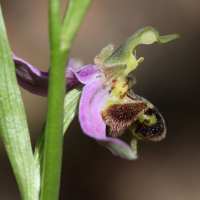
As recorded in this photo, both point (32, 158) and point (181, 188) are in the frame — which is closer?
point (32, 158)

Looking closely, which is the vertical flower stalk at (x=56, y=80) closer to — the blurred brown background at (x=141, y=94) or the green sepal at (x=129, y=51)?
the green sepal at (x=129, y=51)

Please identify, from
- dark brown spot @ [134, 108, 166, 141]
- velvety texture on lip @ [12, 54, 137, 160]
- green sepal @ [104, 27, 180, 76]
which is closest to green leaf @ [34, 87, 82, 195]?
velvety texture on lip @ [12, 54, 137, 160]

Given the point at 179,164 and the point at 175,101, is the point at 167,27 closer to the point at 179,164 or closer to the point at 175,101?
the point at 175,101

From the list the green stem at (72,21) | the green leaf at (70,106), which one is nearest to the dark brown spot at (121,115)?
the green leaf at (70,106)

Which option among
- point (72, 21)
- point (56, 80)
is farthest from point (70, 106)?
point (72, 21)

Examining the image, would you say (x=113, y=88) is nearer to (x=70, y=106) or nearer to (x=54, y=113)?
(x=70, y=106)

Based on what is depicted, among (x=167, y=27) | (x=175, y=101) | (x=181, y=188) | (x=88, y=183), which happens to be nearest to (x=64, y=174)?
(x=88, y=183)
